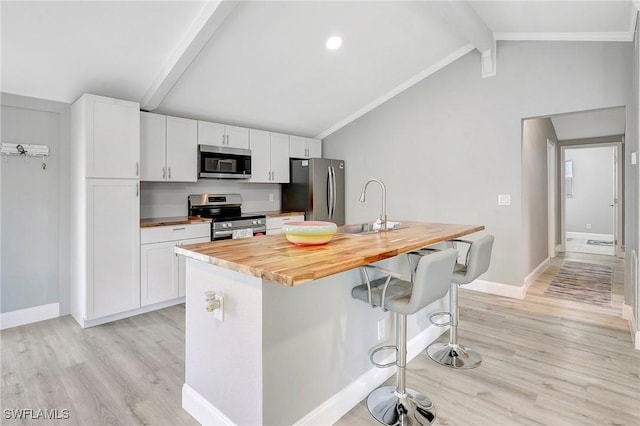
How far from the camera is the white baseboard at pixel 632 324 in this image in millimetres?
2672

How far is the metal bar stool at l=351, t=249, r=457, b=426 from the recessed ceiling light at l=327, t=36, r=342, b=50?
2620 mm

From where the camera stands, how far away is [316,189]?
5086 mm

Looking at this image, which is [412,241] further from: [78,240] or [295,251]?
[78,240]

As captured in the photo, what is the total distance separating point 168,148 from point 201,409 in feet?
9.51

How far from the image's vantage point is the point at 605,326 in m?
3.12

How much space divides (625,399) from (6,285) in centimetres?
481

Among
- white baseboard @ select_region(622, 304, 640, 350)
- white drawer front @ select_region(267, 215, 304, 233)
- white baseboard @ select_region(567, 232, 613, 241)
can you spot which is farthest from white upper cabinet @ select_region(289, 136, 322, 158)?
white baseboard @ select_region(567, 232, 613, 241)

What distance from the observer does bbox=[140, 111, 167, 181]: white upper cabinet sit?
363 centimetres

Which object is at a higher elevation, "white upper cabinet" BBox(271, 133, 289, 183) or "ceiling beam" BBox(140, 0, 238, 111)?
"ceiling beam" BBox(140, 0, 238, 111)

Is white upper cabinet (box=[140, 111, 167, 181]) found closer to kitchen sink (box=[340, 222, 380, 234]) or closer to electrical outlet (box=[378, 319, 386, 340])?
kitchen sink (box=[340, 222, 380, 234])

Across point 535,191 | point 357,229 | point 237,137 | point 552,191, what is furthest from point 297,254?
point 552,191

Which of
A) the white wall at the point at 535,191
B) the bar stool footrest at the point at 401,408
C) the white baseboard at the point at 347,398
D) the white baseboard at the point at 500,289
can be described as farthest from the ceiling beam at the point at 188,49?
the white baseboard at the point at 500,289

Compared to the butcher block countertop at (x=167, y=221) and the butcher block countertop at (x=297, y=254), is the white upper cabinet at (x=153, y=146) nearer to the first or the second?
the butcher block countertop at (x=167, y=221)

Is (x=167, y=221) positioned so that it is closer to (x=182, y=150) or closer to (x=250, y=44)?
(x=182, y=150)
